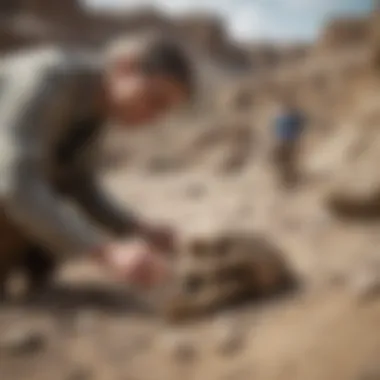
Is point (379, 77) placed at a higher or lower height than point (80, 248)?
higher

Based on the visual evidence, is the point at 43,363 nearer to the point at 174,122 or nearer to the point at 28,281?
the point at 28,281

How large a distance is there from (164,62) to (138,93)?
1.7 inches

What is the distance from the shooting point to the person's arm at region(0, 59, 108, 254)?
2.31 feet

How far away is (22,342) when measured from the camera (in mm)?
739

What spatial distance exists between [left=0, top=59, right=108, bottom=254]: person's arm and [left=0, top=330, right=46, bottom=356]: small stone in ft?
0.29

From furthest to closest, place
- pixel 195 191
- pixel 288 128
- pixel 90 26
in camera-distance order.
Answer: pixel 288 128 → pixel 195 191 → pixel 90 26

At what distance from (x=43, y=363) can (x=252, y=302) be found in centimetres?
27

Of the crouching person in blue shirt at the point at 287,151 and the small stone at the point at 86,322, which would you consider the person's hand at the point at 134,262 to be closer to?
the small stone at the point at 86,322

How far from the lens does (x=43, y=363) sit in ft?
2.31

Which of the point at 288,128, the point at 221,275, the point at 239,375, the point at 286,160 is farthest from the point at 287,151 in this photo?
the point at 239,375

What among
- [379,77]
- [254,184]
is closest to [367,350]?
[254,184]

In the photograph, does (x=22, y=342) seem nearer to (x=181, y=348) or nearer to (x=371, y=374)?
(x=181, y=348)

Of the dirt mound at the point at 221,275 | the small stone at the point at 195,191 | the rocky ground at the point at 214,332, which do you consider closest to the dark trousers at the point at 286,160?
the small stone at the point at 195,191

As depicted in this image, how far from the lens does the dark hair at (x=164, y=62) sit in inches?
29.2
